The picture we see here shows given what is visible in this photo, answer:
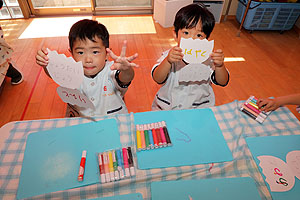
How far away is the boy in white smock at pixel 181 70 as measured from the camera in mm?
970

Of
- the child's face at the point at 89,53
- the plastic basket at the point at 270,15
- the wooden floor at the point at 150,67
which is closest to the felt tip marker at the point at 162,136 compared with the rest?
the child's face at the point at 89,53

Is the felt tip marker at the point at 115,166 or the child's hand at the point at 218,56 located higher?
the child's hand at the point at 218,56

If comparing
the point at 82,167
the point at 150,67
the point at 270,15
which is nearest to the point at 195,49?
the point at 82,167

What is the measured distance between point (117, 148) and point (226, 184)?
0.41m

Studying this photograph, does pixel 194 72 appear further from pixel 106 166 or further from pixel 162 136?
pixel 106 166

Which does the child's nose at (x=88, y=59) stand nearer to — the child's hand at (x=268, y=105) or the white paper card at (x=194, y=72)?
the white paper card at (x=194, y=72)

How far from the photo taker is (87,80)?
3.50 feet

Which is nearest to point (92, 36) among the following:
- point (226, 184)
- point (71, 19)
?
point (226, 184)

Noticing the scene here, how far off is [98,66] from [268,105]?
0.84 meters

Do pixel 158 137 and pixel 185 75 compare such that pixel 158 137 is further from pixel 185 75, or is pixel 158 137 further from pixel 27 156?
pixel 27 156

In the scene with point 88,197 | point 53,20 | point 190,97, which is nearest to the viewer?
point 88,197

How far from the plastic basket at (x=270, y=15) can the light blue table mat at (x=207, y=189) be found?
9.62 feet

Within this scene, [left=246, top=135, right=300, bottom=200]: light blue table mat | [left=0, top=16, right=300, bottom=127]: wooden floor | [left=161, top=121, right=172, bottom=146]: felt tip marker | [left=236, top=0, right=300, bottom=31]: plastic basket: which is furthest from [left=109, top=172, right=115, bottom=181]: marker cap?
[left=236, top=0, right=300, bottom=31]: plastic basket

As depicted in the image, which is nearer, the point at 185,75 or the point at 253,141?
the point at 253,141
